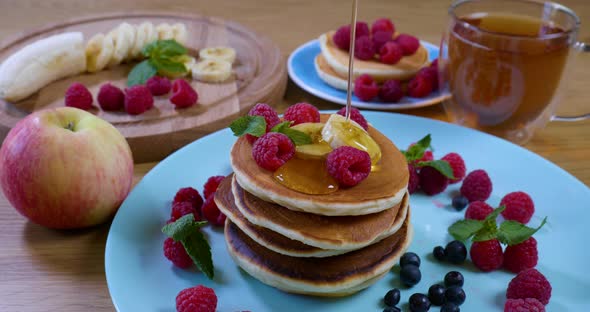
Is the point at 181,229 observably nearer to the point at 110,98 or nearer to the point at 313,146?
the point at 313,146

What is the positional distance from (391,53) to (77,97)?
4.11 ft

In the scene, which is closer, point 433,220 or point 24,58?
point 433,220

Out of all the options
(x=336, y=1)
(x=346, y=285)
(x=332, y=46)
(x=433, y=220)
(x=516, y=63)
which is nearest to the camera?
(x=346, y=285)

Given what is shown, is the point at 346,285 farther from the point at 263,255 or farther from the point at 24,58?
the point at 24,58

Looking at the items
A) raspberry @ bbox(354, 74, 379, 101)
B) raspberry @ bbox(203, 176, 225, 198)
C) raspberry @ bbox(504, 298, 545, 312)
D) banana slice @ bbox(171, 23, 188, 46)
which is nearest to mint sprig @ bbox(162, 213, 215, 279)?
raspberry @ bbox(203, 176, 225, 198)

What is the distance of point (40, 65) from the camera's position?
7.66 feet

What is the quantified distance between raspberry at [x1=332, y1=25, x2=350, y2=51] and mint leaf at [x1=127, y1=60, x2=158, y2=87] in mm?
788

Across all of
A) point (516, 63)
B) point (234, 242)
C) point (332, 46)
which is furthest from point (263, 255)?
point (332, 46)

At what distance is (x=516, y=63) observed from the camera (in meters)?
1.97

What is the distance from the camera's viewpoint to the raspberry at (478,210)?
5.40ft

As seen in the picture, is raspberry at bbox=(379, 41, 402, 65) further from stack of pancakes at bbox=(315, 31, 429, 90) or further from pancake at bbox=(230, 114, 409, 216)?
pancake at bbox=(230, 114, 409, 216)

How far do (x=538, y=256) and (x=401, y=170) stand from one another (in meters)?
0.44

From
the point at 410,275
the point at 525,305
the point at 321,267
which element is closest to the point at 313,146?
the point at 321,267

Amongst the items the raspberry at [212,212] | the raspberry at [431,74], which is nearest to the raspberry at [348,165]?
the raspberry at [212,212]
